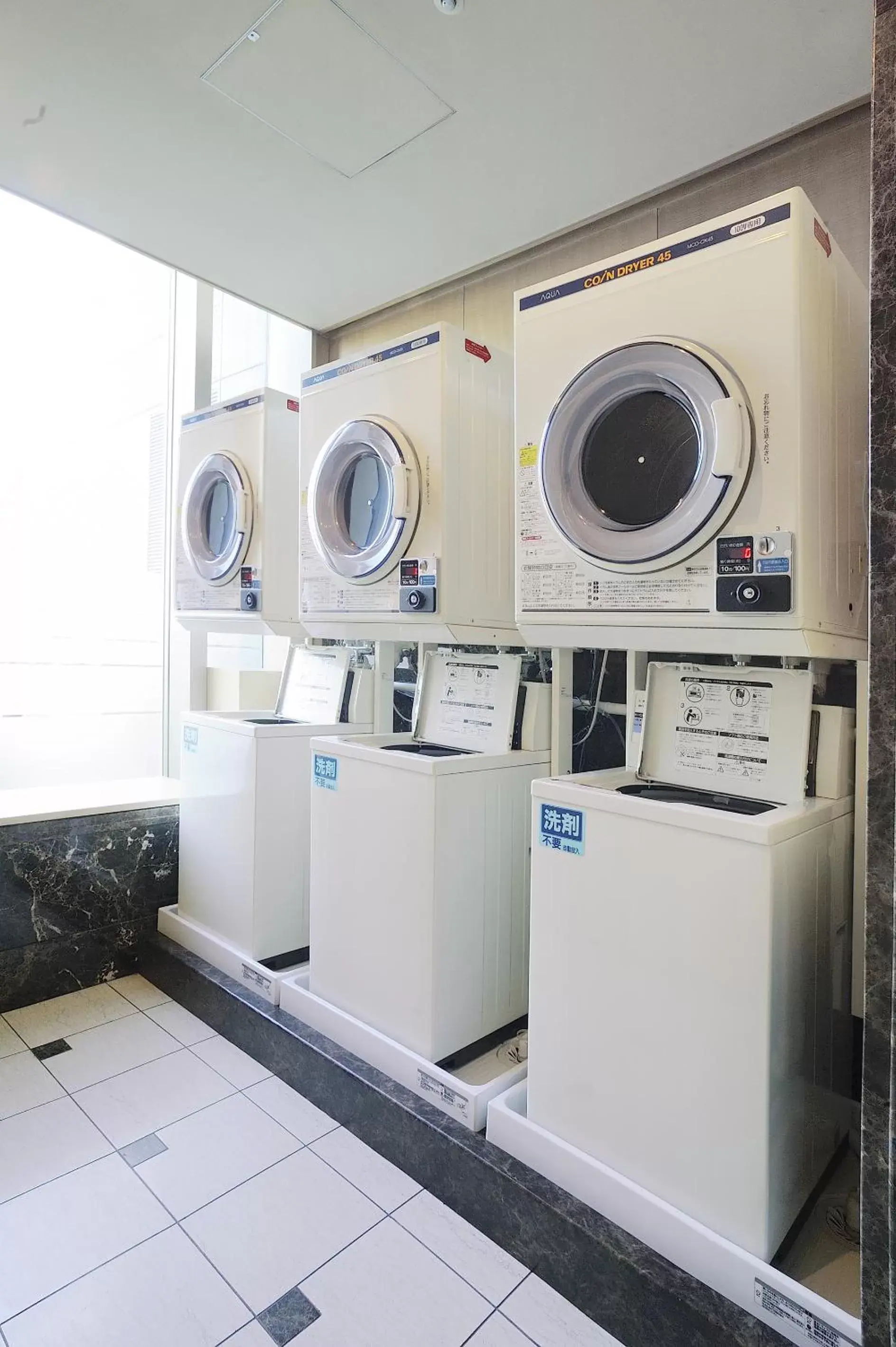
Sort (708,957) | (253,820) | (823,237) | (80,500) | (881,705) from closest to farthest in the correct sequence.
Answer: (881,705)
(708,957)
(823,237)
(253,820)
(80,500)

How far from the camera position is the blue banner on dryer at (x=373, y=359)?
215 centimetres

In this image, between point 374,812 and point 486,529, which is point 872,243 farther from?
point 374,812

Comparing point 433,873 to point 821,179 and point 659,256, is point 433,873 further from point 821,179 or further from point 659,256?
point 821,179

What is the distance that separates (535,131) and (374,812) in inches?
78.0

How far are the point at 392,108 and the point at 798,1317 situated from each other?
2815 mm

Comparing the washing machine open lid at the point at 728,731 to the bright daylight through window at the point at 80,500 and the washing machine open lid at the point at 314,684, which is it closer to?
the washing machine open lid at the point at 314,684

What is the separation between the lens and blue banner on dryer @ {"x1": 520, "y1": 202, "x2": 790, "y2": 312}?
1.40 metres

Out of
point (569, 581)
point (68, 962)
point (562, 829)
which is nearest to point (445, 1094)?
point (562, 829)

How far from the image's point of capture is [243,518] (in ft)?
9.30

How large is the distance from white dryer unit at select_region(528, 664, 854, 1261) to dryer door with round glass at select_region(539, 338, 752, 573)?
454 millimetres

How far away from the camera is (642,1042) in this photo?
4.82 ft

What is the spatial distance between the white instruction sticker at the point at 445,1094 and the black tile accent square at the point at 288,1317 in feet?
1.56

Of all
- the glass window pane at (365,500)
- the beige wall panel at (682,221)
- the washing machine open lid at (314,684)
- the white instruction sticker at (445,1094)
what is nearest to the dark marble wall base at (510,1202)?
the white instruction sticker at (445,1094)

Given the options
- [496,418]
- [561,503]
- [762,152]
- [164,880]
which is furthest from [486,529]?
[164,880]
